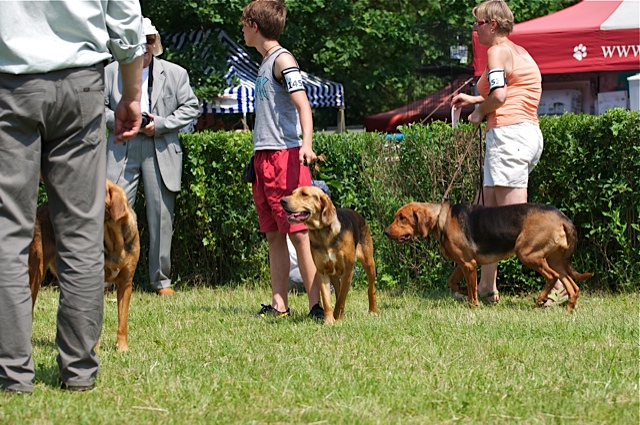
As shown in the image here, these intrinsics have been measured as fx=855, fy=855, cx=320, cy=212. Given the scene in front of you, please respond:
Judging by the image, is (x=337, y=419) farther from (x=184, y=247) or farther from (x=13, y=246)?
(x=184, y=247)

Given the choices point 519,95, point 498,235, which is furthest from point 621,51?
point 498,235

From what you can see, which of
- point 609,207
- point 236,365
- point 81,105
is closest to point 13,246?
point 81,105

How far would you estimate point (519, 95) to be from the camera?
6.87 meters

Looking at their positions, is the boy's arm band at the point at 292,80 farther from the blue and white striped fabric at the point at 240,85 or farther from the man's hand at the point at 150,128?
the blue and white striped fabric at the point at 240,85

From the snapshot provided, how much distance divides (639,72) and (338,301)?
7808 mm

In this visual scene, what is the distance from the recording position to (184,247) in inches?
344

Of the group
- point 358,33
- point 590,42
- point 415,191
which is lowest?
point 415,191

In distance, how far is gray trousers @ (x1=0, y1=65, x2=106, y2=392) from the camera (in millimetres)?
3842

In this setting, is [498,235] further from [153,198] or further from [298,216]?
[153,198]

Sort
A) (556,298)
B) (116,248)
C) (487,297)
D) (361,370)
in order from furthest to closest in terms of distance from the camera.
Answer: (487,297), (556,298), (116,248), (361,370)

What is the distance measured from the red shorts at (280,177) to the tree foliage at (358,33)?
10090 millimetres

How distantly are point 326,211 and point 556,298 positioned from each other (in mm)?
2198

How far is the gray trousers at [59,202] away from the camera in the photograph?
12.6ft

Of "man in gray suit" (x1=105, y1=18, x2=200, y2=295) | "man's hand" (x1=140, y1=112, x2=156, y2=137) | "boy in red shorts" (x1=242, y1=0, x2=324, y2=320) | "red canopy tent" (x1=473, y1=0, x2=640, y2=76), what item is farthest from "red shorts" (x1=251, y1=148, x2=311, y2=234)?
"red canopy tent" (x1=473, y1=0, x2=640, y2=76)
